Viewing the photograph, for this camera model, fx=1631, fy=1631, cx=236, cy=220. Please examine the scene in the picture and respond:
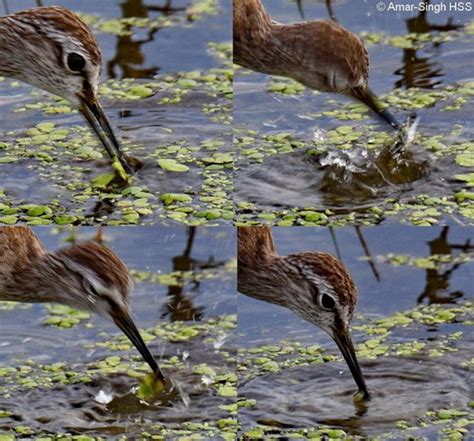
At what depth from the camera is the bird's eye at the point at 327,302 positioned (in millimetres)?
7781

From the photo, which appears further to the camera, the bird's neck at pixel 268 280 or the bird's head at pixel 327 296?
the bird's neck at pixel 268 280

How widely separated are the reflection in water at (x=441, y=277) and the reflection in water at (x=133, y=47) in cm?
201

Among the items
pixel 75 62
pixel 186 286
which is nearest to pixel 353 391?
pixel 186 286

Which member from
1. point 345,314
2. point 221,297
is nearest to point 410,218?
point 345,314

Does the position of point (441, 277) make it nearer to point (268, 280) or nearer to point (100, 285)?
point (268, 280)

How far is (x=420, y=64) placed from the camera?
9.67m

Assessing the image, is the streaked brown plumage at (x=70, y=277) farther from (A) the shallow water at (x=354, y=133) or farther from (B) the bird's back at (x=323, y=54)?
(B) the bird's back at (x=323, y=54)

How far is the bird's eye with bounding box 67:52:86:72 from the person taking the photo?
7879mm

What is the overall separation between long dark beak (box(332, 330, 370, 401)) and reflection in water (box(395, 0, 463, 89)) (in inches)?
82.3

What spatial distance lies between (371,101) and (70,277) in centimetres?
200

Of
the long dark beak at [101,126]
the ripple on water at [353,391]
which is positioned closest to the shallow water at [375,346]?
the ripple on water at [353,391]

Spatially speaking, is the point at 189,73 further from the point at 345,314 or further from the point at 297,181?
the point at 345,314

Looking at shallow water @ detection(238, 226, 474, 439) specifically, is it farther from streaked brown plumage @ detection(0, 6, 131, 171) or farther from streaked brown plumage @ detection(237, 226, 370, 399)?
streaked brown plumage @ detection(0, 6, 131, 171)

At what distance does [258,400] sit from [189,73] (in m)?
2.59
